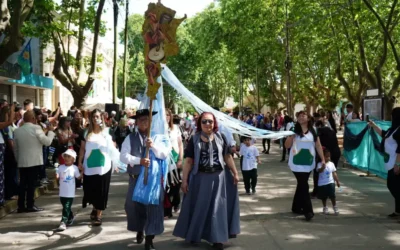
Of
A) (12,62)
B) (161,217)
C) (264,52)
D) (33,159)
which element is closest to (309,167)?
(161,217)

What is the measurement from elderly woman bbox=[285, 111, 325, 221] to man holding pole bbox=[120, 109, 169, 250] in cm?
248

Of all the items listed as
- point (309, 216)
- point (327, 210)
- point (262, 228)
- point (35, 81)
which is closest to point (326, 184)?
point (327, 210)

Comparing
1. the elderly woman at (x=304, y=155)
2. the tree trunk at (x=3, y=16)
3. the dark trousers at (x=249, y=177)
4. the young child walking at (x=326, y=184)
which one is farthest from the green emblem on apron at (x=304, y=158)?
the tree trunk at (x=3, y=16)

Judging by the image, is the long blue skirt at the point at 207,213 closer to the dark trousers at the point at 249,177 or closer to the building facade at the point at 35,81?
the dark trousers at the point at 249,177

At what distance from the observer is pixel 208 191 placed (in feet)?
20.5

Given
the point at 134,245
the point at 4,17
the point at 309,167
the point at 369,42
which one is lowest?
the point at 134,245

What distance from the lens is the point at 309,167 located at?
7953 millimetres

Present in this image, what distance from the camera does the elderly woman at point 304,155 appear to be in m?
7.95

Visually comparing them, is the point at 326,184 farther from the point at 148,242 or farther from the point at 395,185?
the point at 148,242

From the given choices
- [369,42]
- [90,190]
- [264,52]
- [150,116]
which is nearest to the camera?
[150,116]

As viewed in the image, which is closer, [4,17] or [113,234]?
Answer: [113,234]

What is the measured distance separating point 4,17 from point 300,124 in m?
5.51

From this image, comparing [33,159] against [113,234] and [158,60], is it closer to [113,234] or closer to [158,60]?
[113,234]

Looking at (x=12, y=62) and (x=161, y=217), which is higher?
(x=12, y=62)
